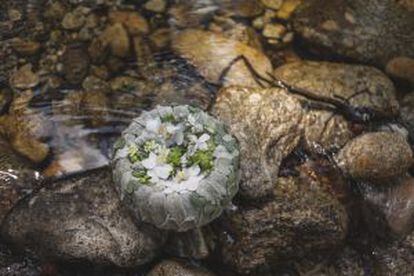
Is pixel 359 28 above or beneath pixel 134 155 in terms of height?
above

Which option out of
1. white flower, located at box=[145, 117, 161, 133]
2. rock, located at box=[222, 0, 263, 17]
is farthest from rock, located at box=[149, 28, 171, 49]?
white flower, located at box=[145, 117, 161, 133]

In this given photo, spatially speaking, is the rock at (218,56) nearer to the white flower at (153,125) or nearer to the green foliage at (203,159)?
the white flower at (153,125)

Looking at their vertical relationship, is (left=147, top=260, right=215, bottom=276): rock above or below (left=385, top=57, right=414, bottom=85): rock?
below

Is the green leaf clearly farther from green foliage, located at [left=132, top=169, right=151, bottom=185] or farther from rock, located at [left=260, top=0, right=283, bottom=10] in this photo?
rock, located at [left=260, top=0, right=283, bottom=10]

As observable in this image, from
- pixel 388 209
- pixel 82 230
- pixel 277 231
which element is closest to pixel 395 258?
pixel 388 209

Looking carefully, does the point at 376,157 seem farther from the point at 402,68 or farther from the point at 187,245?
the point at 187,245

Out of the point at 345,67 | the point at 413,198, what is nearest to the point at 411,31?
the point at 345,67

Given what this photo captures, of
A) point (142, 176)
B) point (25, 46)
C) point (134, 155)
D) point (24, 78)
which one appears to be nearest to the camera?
point (142, 176)
